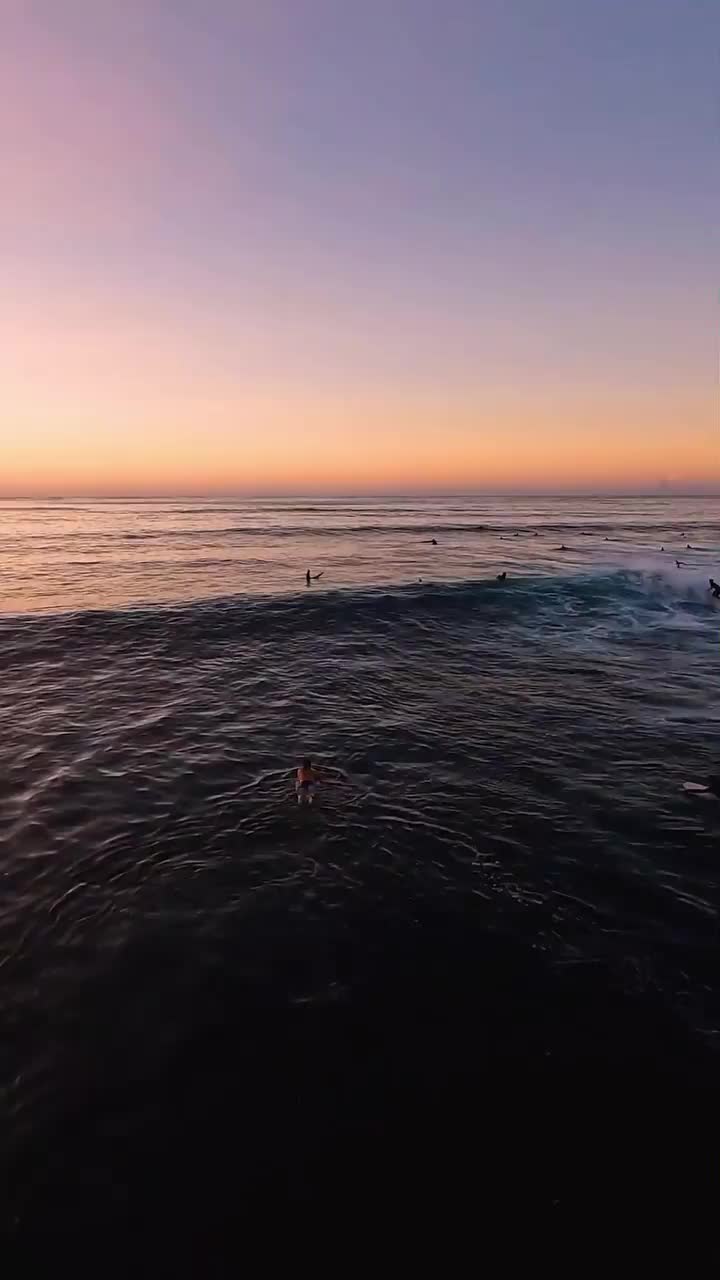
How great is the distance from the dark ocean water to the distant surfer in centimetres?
35

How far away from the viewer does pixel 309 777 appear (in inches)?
576

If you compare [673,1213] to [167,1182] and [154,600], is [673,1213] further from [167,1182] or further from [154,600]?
[154,600]

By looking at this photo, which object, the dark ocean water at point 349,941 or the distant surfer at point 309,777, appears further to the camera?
the distant surfer at point 309,777

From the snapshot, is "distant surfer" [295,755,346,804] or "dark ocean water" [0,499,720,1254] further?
"distant surfer" [295,755,346,804]

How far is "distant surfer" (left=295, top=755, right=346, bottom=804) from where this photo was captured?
14.2 m

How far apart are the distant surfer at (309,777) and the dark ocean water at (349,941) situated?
1.14 feet

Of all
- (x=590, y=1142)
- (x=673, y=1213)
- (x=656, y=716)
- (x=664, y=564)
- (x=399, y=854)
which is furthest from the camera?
(x=664, y=564)

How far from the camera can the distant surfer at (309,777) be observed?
14.2 meters

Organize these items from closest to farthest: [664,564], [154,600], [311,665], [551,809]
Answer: [551,809] → [311,665] → [154,600] → [664,564]

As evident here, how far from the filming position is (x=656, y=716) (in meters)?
19.4

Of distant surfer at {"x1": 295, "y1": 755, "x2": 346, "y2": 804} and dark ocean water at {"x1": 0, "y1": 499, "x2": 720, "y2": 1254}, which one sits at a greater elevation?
distant surfer at {"x1": 295, "y1": 755, "x2": 346, "y2": 804}

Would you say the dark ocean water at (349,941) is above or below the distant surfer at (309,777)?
below

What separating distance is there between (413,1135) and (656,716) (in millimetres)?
16038

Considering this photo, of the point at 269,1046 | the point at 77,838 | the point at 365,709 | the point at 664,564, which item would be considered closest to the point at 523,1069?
the point at 269,1046
